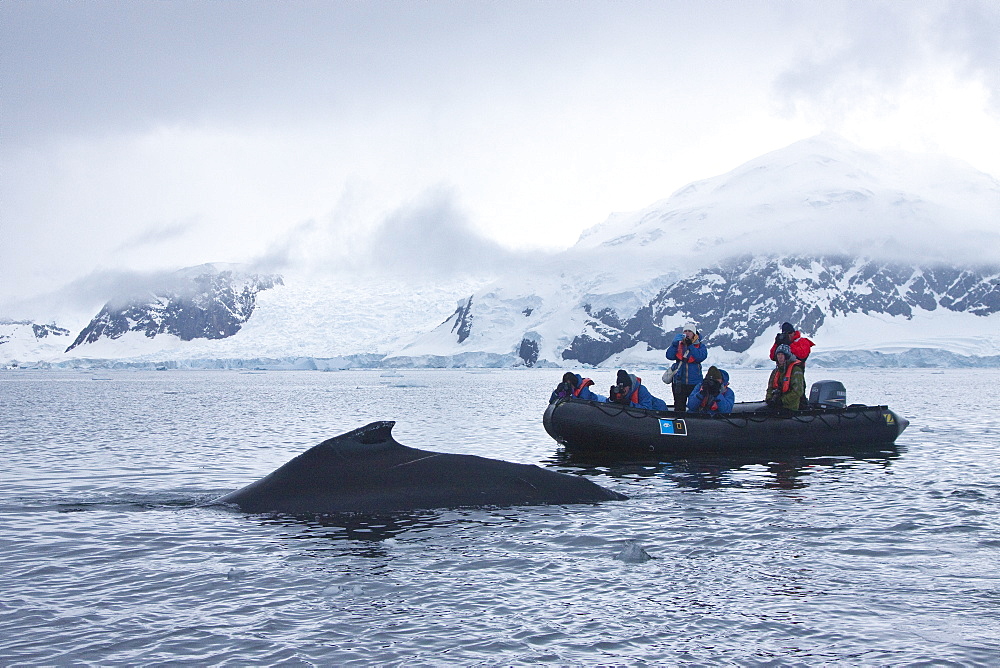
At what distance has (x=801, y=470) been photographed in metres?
18.8

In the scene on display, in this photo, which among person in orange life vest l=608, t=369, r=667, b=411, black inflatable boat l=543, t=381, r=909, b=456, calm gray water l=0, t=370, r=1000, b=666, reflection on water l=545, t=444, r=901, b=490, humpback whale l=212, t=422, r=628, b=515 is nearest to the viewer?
calm gray water l=0, t=370, r=1000, b=666

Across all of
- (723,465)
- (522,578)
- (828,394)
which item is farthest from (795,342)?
(522,578)

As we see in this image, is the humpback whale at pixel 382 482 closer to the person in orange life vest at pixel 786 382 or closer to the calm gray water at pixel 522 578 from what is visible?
the calm gray water at pixel 522 578

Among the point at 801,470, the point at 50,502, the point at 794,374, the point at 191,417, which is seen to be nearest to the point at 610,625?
the point at 50,502

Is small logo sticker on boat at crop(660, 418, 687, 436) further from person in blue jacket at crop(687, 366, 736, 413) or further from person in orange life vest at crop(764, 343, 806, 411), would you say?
person in orange life vest at crop(764, 343, 806, 411)

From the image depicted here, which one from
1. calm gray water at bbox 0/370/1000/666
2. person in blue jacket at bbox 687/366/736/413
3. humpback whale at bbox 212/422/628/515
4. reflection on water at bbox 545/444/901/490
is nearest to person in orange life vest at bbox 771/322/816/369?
person in blue jacket at bbox 687/366/736/413

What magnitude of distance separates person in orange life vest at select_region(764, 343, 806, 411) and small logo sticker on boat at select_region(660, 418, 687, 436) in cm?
278

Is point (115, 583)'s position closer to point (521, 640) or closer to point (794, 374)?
point (521, 640)

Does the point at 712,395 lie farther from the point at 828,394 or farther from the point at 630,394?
the point at 828,394

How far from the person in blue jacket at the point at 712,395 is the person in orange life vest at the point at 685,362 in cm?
21

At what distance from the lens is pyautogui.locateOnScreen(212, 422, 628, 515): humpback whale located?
11516 mm

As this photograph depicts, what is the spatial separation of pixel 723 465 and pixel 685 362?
347 cm

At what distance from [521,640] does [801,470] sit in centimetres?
1323

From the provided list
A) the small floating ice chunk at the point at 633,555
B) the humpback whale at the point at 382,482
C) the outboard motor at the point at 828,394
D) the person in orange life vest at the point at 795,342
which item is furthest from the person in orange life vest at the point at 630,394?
the small floating ice chunk at the point at 633,555
